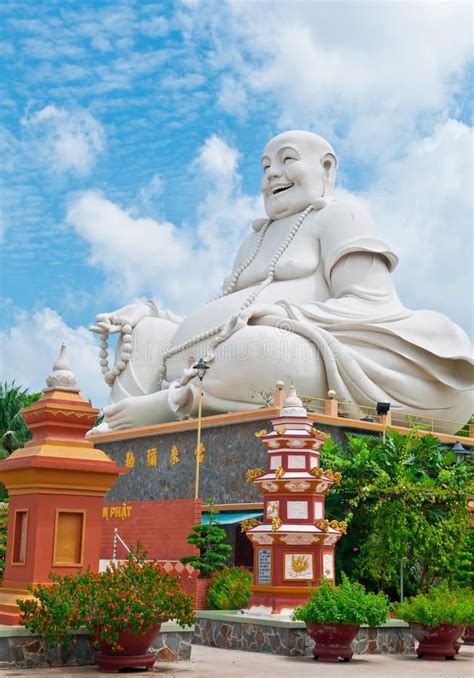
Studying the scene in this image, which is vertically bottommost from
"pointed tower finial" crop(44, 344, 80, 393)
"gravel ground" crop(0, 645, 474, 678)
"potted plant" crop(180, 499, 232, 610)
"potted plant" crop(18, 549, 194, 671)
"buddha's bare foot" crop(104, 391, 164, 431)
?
"gravel ground" crop(0, 645, 474, 678)

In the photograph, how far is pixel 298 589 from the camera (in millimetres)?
11055

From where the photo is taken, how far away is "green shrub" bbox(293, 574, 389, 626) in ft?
31.7

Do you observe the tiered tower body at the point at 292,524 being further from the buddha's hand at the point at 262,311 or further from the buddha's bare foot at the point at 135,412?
the buddha's bare foot at the point at 135,412

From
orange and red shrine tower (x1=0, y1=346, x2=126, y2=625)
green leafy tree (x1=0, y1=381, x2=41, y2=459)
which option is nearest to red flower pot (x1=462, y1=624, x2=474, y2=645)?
orange and red shrine tower (x1=0, y1=346, x2=126, y2=625)

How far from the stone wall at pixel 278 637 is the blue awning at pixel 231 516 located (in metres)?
3.10

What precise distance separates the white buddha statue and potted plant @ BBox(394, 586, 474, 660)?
6.29m

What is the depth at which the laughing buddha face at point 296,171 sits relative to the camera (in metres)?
19.8

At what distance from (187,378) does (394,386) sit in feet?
12.9

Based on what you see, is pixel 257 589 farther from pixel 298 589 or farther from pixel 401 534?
pixel 401 534

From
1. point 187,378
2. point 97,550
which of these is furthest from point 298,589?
point 187,378

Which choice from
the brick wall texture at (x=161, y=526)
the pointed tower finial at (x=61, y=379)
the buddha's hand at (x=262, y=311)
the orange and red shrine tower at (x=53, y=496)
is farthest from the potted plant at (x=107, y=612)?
the buddha's hand at (x=262, y=311)

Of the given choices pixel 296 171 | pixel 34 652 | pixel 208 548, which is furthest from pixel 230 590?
pixel 296 171

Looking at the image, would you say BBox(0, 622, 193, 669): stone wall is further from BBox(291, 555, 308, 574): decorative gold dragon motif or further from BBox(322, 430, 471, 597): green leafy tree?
BBox(322, 430, 471, 597): green leafy tree

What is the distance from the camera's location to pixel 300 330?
1670 centimetres
